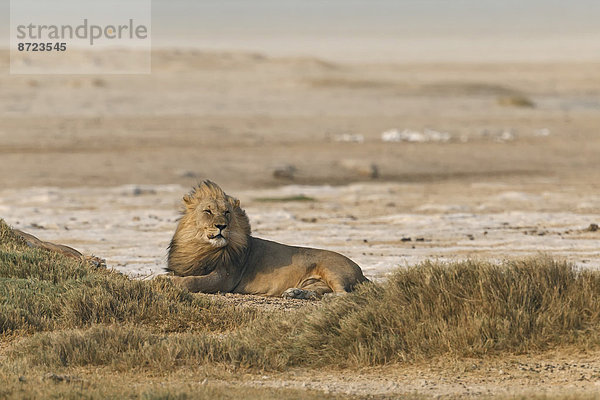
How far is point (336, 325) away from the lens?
27.6ft

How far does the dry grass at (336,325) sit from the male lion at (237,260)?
1502 millimetres

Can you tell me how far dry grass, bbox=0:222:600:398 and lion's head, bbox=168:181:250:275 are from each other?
59.7 inches

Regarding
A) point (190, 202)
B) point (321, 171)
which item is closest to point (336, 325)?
point (190, 202)

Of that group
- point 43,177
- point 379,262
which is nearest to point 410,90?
point 43,177

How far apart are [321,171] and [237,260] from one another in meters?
15.6

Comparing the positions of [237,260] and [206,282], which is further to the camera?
[237,260]

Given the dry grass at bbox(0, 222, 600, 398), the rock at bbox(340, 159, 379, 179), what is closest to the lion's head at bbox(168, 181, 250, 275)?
the dry grass at bbox(0, 222, 600, 398)

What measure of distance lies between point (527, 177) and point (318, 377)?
19.4 metres

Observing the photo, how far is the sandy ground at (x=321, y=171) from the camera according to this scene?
15.0m

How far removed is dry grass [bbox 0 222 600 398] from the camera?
7.89 meters

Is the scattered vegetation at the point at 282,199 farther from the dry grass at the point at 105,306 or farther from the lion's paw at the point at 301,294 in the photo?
the dry grass at the point at 105,306

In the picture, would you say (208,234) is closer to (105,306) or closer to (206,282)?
(206,282)

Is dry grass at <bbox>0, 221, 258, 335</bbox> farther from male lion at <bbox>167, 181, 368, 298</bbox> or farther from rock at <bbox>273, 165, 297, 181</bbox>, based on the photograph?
rock at <bbox>273, 165, 297, 181</bbox>

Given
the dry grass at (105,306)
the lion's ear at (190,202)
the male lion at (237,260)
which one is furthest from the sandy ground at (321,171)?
the dry grass at (105,306)
